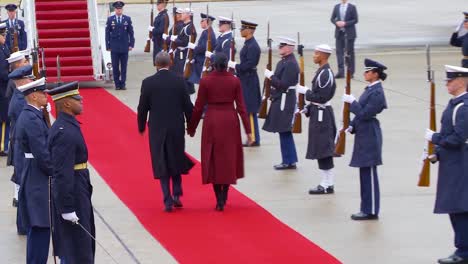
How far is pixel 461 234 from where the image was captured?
1008 cm

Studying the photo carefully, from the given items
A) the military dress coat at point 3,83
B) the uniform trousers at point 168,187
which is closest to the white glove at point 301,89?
the uniform trousers at point 168,187

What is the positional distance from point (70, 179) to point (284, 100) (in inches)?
231

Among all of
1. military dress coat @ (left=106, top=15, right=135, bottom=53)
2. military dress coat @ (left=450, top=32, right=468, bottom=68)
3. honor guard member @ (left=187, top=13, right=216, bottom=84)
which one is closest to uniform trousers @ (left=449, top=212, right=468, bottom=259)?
military dress coat @ (left=450, top=32, right=468, bottom=68)

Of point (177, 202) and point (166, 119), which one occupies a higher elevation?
point (166, 119)

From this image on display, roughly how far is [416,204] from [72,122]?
4.98m

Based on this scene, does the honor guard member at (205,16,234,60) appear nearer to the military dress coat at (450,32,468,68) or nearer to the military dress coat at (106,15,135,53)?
the military dress coat at (450,32,468,68)

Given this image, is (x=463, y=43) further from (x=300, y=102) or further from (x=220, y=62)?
→ (x=220, y=62)

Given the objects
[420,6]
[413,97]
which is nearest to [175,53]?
[413,97]

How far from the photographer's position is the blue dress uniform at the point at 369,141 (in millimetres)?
11570

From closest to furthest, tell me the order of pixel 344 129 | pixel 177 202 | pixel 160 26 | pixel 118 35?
pixel 344 129
pixel 177 202
pixel 118 35
pixel 160 26

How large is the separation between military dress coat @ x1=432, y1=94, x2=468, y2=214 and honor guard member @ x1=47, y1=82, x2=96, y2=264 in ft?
10.7

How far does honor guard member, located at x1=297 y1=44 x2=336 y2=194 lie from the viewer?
12.8 meters

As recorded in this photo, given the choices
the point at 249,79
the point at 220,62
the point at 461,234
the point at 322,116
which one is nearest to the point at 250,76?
the point at 249,79

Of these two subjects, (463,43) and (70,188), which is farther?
(463,43)
